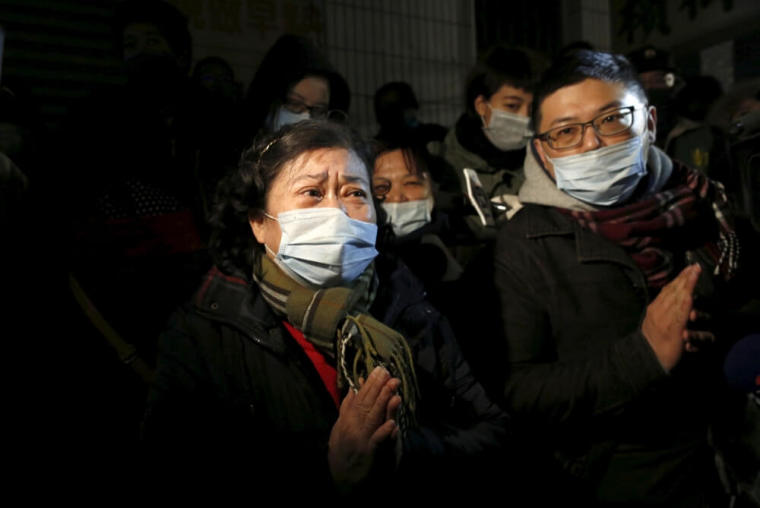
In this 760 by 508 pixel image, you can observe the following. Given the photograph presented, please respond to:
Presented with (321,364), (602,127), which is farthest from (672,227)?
(321,364)

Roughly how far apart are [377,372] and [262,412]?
47cm

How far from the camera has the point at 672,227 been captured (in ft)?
7.59

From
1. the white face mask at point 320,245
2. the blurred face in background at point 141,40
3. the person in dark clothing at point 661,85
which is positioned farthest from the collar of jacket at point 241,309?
the person in dark clothing at point 661,85

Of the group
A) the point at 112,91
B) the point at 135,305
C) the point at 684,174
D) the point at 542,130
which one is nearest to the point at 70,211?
the point at 135,305

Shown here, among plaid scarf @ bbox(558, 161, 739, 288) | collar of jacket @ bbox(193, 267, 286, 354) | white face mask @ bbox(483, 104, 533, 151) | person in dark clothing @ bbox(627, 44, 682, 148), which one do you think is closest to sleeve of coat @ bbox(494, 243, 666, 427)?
plaid scarf @ bbox(558, 161, 739, 288)

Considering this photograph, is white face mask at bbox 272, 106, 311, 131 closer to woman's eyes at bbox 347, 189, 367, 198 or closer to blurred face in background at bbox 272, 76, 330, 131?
blurred face in background at bbox 272, 76, 330, 131

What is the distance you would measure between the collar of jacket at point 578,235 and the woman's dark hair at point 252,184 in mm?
730

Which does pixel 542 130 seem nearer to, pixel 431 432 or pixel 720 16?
pixel 431 432

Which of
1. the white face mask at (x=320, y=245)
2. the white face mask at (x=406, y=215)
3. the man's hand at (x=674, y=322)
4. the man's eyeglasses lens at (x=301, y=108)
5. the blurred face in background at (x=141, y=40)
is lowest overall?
the man's hand at (x=674, y=322)

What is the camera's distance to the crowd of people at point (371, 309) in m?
1.70

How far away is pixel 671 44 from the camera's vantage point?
7.68 m

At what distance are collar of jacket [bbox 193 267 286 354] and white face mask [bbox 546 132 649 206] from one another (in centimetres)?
135

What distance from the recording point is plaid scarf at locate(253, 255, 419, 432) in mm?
1715

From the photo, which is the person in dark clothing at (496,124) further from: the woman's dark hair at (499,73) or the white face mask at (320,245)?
the white face mask at (320,245)
